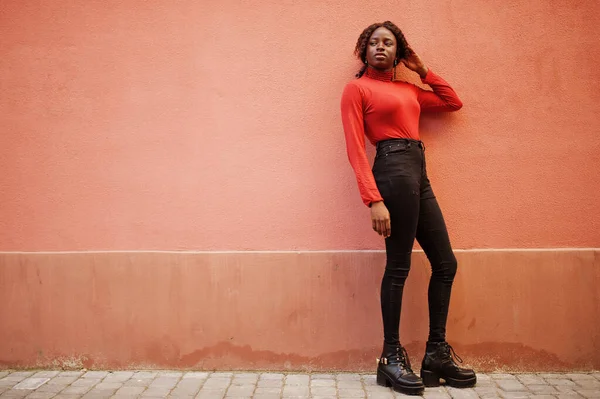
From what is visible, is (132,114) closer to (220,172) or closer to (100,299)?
(220,172)

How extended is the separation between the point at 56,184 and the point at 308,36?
83.6 inches

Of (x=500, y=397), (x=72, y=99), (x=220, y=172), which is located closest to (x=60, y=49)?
(x=72, y=99)

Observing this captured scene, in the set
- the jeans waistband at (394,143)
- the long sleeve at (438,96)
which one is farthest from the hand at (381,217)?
the long sleeve at (438,96)

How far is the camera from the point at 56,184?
3799 millimetres

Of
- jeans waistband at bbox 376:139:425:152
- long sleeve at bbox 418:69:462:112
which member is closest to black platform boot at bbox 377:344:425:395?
jeans waistband at bbox 376:139:425:152

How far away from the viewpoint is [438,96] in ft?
11.8

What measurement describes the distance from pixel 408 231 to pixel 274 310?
3.72 feet

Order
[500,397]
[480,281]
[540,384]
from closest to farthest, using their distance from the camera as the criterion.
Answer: [500,397]
[540,384]
[480,281]

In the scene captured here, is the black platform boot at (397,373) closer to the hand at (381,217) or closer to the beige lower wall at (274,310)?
the beige lower wall at (274,310)

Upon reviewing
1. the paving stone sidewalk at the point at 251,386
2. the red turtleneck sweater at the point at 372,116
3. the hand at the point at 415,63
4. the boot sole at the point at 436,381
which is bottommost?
the paving stone sidewalk at the point at 251,386

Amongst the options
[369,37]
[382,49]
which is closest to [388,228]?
[382,49]

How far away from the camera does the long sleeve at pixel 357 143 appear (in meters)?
3.19

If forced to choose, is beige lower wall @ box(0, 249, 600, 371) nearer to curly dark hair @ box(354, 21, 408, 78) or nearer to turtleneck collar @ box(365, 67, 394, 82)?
turtleneck collar @ box(365, 67, 394, 82)

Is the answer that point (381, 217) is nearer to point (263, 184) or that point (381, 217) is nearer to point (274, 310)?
point (263, 184)
